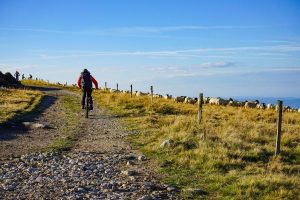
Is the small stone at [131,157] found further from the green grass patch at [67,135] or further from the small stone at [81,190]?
the small stone at [81,190]

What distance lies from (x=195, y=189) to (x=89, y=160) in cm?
403

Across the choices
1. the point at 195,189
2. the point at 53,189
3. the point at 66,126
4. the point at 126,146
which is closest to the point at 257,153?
the point at 126,146

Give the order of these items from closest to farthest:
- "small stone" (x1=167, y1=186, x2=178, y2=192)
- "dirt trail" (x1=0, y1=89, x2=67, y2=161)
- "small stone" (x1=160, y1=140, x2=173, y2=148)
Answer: "small stone" (x1=167, y1=186, x2=178, y2=192) → "dirt trail" (x1=0, y1=89, x2=67, y2=161) → "small stone" (x1=160, y1=140, x2=173, y2=148)

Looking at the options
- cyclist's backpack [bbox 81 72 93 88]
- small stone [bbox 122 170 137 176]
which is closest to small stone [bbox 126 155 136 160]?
small stone [bbox 122 170 137 176]

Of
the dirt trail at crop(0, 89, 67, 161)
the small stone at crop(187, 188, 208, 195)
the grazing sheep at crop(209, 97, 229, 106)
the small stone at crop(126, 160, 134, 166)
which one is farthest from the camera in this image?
the grazing sheep at crop(209, 97, 229, 106)

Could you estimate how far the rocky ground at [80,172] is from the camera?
9.47 metres

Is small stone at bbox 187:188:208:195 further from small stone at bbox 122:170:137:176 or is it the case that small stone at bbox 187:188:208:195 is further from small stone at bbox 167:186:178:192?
small stone at bbox 122:170:137:176

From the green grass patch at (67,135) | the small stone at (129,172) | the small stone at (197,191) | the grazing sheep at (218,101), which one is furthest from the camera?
the grazing sheep at (218,101)

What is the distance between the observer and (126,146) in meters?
15.8

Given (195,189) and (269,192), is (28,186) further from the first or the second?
(269,192)

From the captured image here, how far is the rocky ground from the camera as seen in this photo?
31.1 ft

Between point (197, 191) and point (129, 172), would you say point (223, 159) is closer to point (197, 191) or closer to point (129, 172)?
point (129, 172)

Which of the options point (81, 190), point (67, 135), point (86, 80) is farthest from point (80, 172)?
point (86, 80)

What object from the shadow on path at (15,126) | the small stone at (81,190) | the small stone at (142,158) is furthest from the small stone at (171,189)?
the shadow on path at (15,126)
